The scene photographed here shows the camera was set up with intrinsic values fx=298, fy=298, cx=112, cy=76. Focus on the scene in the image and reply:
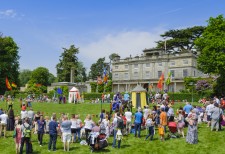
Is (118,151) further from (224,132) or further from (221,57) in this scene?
(221,57)

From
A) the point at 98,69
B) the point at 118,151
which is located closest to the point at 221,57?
the point at 118,151

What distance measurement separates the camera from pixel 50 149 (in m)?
16.3

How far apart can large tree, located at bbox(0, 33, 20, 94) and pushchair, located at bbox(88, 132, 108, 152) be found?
54.4 m

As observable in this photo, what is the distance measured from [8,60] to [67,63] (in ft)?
78.0

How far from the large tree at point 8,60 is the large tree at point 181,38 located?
36.3m

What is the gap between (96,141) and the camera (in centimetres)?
1563

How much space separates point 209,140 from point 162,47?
201ft

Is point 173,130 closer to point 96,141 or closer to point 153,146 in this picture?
point 153,146

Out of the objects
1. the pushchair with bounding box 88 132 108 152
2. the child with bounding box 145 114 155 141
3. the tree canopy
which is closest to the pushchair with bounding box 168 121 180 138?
the child with bounding box 145 114 155 141

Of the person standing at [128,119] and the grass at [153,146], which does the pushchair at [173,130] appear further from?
the person standing at [128,119]

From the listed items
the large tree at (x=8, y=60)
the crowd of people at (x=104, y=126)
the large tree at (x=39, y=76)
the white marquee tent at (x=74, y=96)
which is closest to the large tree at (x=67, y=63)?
the large tree at (x=39, y=76)

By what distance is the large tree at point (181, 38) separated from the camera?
238 feet

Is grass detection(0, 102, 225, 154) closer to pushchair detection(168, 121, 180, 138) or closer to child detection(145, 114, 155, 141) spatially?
child detection(145, 114, 155, 141)

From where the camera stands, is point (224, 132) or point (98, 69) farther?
point (98, 69)
